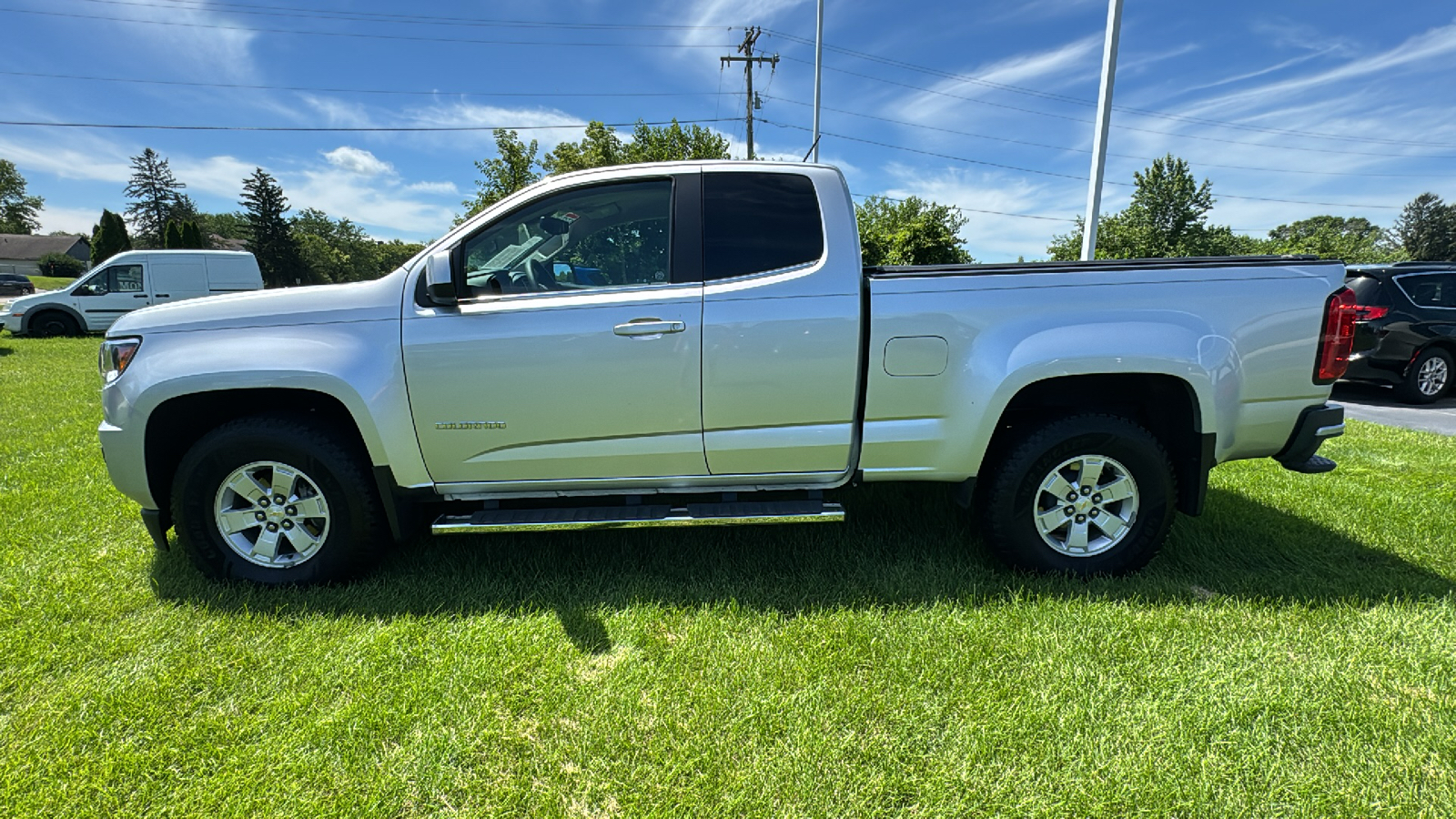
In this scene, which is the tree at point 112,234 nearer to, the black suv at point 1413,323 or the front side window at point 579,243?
the front side window at point 579,243

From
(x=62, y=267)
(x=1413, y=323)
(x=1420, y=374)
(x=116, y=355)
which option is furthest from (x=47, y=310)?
(x=62, y=267)

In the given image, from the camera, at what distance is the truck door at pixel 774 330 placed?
A: 2.86 metres

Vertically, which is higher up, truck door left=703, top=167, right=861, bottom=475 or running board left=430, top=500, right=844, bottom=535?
truck door left=703, top=167, right=861, bottom=475

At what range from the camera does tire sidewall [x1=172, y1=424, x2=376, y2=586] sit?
9.76 feet

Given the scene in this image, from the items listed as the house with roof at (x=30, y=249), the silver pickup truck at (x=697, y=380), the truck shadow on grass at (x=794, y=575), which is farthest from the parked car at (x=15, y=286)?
the truck shadow on grass at (x=794, y=575)

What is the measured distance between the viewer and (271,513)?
10.1ft

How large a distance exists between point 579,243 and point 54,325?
60.8ft

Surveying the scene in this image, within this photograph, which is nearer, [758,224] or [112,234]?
[758,224]

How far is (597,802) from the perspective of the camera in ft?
6.31

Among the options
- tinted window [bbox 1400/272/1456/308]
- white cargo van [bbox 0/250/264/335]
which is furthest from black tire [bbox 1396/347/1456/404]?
white cargo van [bbox 0/250/264/335]

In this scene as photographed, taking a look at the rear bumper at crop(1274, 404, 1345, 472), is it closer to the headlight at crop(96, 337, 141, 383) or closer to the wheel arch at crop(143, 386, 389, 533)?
the wheel arch at crop(143, 386, 389, 533)

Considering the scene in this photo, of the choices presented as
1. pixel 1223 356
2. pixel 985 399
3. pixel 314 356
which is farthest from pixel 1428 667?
pixel 314 356

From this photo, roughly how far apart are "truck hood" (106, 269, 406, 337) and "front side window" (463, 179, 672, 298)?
0.38m

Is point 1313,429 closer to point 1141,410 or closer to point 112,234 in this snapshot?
point 1141,410
